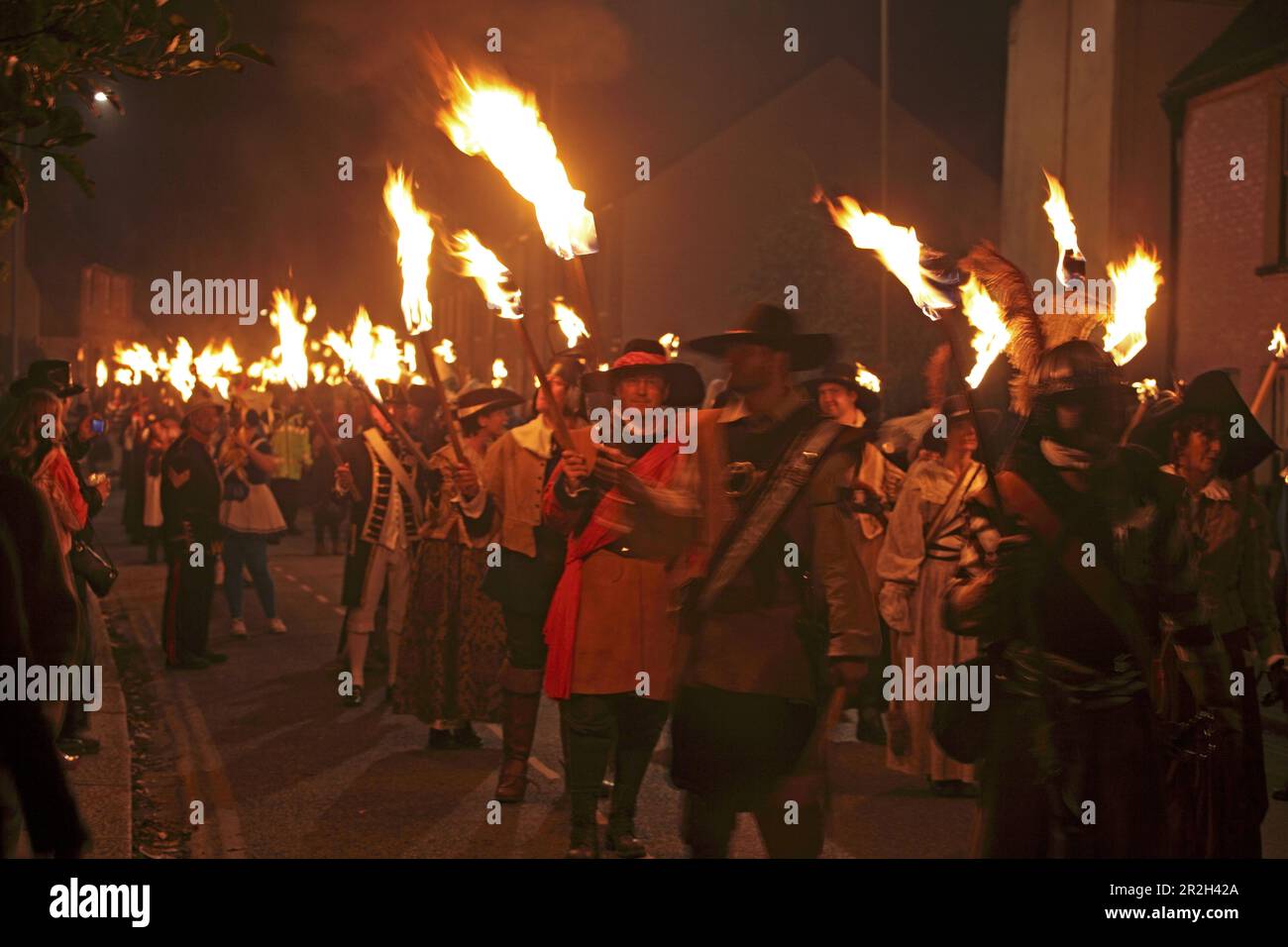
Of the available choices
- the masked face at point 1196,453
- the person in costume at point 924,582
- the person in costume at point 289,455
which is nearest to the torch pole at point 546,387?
the masked face at point 1196,453

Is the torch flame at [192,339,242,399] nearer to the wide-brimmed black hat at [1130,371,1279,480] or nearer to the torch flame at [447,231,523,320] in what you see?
the torch flame at [447,231,523,320]

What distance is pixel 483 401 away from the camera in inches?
376

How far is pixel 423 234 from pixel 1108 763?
12.0 feet

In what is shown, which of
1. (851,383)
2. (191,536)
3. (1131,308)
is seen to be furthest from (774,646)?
(191,536)

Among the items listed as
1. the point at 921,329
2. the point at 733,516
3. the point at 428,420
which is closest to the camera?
the point at 733,516

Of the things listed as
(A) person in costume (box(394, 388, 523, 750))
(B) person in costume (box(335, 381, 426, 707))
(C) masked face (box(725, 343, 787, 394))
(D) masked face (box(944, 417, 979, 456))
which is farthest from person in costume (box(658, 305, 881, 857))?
(B) person in costume (box(335, 381, 426, 707))

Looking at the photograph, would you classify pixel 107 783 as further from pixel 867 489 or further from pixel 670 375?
pixel 867 489

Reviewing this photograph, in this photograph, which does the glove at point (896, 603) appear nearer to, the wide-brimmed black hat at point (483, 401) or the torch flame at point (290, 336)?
the wide-brimmed black hat at point (483, 401)

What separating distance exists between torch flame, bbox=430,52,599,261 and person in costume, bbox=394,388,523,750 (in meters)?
4.06

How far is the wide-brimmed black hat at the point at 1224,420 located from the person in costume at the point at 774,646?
7.46ft

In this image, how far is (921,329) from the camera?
34.3 metres
